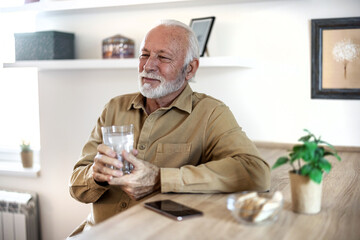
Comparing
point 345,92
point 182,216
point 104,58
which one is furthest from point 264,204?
point 104,58

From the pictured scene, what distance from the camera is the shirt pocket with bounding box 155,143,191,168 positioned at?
1856mm

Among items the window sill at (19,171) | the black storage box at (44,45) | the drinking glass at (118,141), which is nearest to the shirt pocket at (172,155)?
the drinking glass at (118,141)

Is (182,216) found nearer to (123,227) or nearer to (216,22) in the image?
(123,227)

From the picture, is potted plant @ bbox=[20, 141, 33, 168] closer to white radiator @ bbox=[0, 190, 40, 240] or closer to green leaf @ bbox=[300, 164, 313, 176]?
white radiator @ bbox=[0, 190, 40, 240]

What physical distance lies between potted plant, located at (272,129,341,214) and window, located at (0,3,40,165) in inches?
100

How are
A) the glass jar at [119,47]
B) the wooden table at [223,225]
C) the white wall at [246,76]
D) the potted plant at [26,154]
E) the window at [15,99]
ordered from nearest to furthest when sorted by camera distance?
the wooden table at [223,225] → the white wall at [246,76] → the glass jar at [119,47] → the potted plant at [26,154] → the window at [15,99]

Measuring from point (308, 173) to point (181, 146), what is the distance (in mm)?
705

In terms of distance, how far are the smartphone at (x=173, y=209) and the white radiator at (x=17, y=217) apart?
2076 mm

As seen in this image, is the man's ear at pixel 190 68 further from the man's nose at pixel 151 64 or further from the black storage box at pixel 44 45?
the black storage box at pixel 44 45

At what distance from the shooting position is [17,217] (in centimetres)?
315

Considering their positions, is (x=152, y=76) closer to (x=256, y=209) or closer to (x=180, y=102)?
(x=180, y=102)

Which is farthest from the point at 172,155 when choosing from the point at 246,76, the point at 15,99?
the point at 15,99

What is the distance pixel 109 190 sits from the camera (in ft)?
6.03

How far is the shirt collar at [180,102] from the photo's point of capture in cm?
192
